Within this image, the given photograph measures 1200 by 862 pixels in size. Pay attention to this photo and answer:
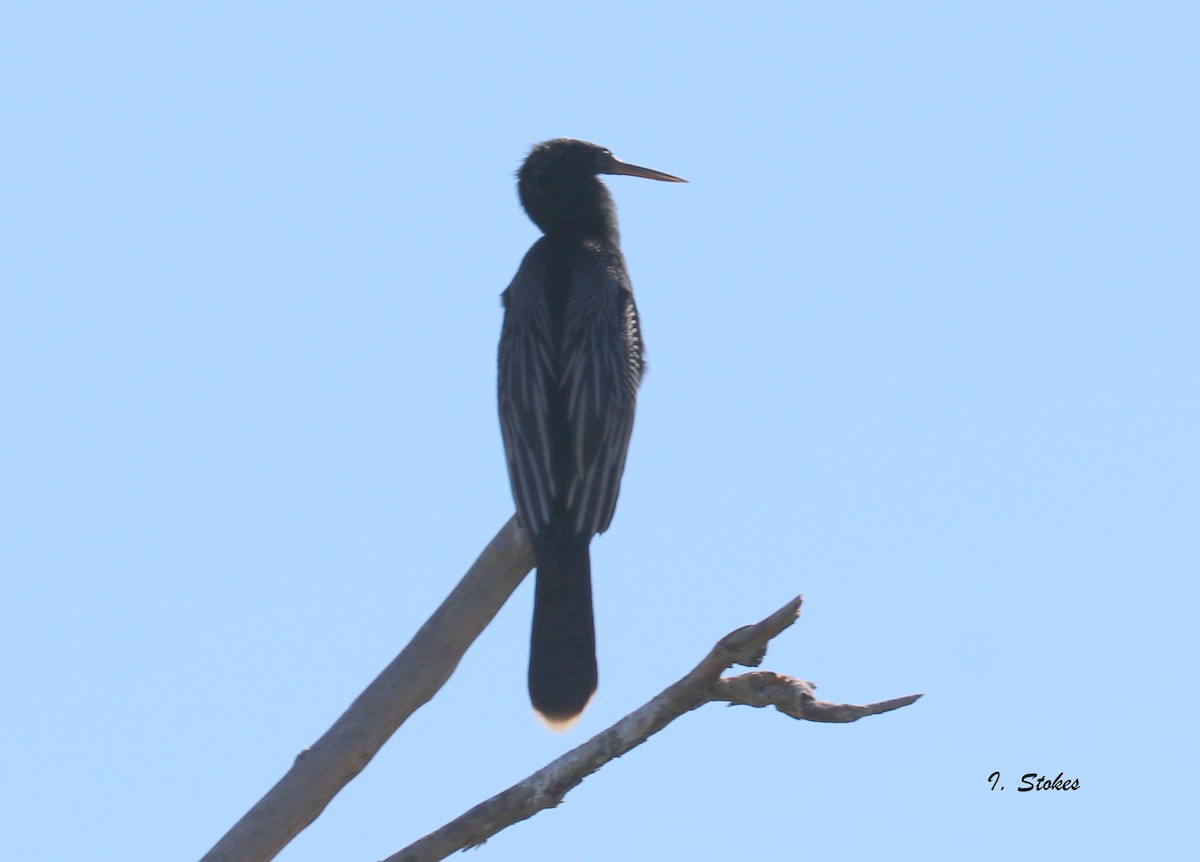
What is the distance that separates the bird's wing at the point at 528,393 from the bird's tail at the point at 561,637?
0.15 metres

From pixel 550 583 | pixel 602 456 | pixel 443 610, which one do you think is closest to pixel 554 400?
pixel 602 456

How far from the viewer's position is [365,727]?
5289mm

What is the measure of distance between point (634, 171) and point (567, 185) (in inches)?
18.9

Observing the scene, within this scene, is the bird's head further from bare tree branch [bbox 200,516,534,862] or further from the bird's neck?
bare tree branch [bbox 200,516,534,862]

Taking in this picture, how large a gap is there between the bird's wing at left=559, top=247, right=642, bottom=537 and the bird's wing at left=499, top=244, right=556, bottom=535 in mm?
85

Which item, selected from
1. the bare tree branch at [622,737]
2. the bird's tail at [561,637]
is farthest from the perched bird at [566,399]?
the bare tree branch at [622,737]

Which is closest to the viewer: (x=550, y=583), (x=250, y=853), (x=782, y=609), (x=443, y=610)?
(x=782, y=609)

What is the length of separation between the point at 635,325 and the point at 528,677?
5.37 ft

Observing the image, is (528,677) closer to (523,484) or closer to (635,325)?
(523,484)

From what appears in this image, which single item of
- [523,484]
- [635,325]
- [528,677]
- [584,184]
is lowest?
[528,677]

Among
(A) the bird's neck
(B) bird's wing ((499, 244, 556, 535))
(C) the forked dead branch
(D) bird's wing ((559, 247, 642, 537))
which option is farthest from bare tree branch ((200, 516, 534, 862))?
(A) the bird's neck

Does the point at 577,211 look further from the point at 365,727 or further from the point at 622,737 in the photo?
the point at 622,737

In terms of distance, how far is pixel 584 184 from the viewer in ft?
24.6

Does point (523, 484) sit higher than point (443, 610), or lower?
higher
